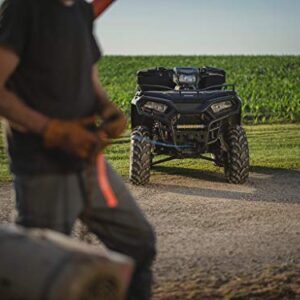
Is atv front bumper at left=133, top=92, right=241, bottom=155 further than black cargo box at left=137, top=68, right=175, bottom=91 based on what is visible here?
No

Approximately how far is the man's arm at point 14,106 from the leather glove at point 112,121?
1.55ft

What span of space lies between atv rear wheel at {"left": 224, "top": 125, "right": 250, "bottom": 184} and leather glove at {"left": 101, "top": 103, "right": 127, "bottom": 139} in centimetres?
618

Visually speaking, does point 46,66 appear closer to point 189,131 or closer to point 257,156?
point 189,131

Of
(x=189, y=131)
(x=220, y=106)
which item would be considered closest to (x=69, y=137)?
(x=189, y=131)

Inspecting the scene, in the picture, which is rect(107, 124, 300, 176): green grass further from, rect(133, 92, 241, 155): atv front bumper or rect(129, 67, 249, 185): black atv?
rect(133, 92, 241, 155): atv front bumper

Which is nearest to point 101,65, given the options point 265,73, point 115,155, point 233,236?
point 265,73

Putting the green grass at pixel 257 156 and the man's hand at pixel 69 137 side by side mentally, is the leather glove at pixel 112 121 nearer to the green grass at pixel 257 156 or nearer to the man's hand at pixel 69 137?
the man's hand at pixel 69 137

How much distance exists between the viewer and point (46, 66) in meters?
3.35

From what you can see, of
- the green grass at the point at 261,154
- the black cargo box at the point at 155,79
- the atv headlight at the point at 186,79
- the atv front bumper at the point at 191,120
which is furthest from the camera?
the green grass at the point at 261,154

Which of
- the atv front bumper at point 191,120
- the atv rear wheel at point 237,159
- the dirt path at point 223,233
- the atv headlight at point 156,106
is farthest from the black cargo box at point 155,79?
the atv rear wheel at point 237,159

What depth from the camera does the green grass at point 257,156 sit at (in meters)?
11.4

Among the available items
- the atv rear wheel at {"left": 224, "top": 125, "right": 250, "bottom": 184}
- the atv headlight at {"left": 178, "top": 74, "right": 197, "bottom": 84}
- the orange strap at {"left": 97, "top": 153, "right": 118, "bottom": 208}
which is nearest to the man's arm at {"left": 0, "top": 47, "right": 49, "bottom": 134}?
the orange strap at {"left": 97, "top": 153, "right": 118, "bottom": 208}

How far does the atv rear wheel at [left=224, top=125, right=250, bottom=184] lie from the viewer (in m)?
9.83

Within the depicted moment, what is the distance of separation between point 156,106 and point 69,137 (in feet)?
23.1
